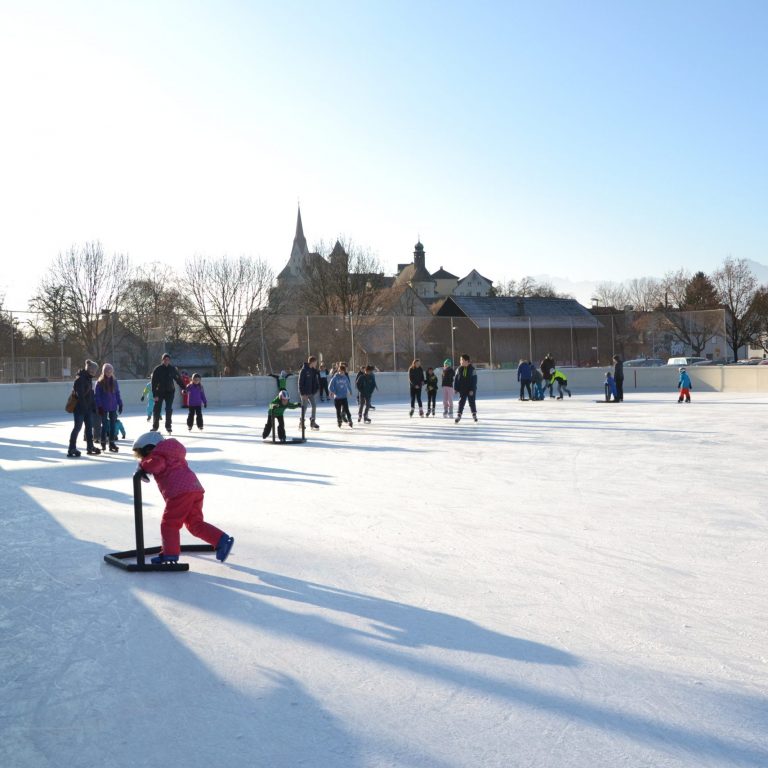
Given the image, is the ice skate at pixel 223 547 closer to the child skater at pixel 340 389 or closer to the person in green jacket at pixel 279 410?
the person in green jacket at pixel 279 410

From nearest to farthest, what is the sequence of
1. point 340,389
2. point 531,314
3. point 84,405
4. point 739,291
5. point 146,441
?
point 146,441 < point 84,405 < point 340,389 < point 531,314 < point 739,291

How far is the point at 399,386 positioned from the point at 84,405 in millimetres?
20988

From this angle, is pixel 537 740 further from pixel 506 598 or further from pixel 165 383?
pixel 165 383

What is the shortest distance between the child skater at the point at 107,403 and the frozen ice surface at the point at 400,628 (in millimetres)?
4422

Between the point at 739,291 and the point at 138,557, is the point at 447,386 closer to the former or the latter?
the point at 138,557

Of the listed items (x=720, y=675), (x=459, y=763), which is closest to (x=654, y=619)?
(x=720, y=675)

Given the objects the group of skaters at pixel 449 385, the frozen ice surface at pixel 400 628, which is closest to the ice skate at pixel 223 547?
the frozen ice surface at pixel 400 628

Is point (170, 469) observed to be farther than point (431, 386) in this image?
No

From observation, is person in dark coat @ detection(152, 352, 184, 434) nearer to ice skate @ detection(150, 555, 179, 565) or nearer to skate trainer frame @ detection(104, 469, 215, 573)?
skate trainer frame @ detection(104, 469, 215, 573)

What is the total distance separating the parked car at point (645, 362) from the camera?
123ft

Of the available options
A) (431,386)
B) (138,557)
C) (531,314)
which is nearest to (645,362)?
(531,314)

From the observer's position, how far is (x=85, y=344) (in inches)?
1137

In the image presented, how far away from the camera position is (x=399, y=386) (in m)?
34.2

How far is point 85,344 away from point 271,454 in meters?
17.4
